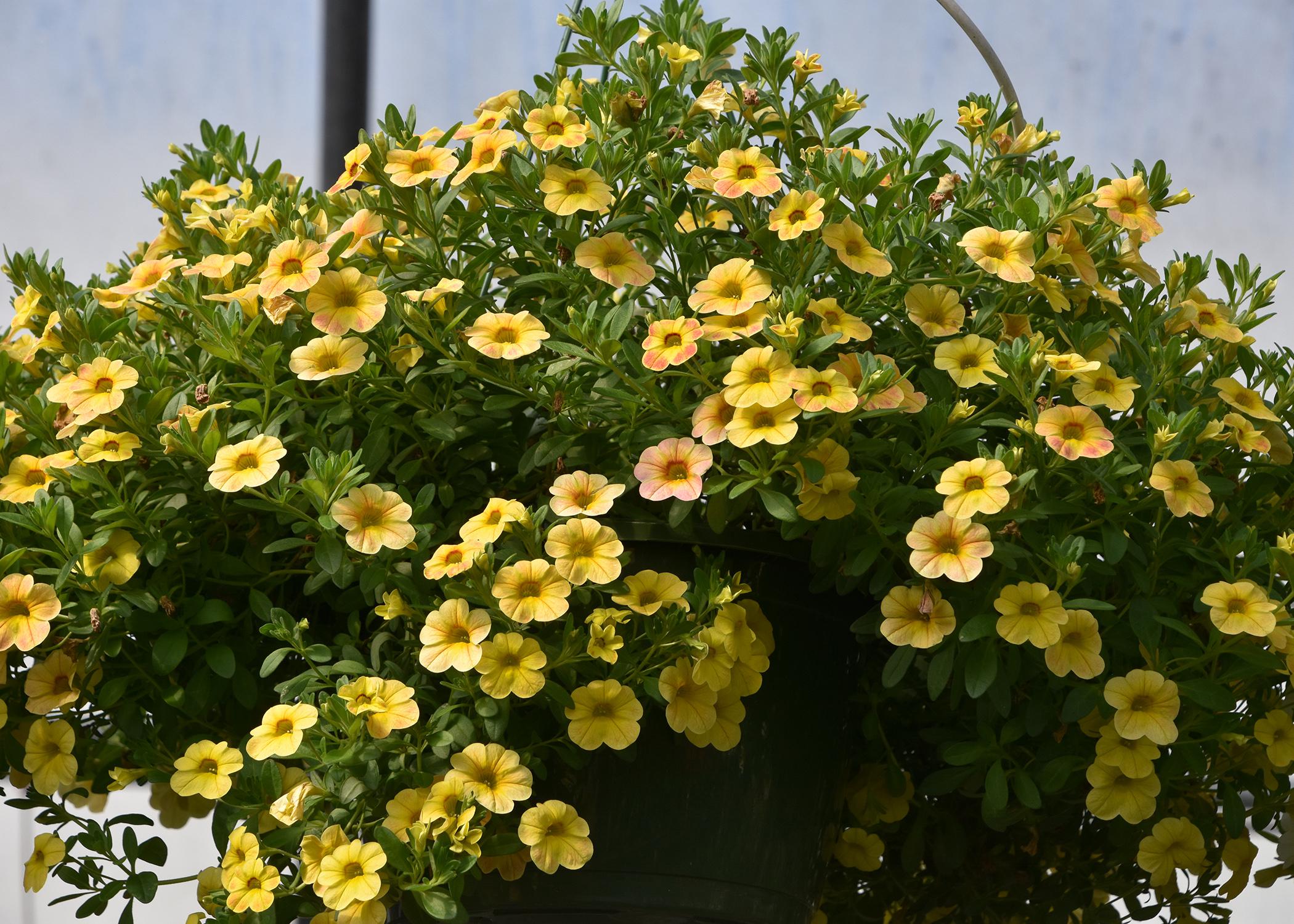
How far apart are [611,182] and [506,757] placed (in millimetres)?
366

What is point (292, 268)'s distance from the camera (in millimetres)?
803

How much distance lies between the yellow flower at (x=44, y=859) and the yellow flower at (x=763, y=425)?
0.49m

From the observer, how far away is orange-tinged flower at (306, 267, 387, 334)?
0.79 metres

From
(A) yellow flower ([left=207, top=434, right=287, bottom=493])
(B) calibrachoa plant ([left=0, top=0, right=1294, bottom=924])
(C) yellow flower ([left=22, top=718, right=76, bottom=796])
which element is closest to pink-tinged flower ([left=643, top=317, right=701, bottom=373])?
(B) calibrachoa plant ([left=0, top=0, right=1294, bottom=924])

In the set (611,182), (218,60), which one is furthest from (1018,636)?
(218,60)

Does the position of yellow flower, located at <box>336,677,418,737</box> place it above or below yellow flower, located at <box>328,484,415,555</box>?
below

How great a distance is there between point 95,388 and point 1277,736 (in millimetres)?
762

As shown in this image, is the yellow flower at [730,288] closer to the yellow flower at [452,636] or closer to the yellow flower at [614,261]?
the yellow flower at [614,261]

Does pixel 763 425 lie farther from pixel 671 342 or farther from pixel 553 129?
pixel 553 129

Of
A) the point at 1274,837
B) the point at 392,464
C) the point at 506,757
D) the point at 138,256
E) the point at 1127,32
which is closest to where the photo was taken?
the point at 506,757

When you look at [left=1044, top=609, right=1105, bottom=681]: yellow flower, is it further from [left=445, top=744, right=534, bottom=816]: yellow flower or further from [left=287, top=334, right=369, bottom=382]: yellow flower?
[left=287, top=334, right=369, bottom=382]: yellow flower

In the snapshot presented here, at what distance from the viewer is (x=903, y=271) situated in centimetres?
84

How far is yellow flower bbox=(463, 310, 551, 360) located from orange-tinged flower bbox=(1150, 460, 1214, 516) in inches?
14.3

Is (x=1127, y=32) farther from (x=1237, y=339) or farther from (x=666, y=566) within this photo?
(x=666, y=566)
